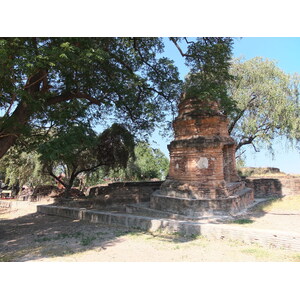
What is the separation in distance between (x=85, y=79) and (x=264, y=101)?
1190 cm

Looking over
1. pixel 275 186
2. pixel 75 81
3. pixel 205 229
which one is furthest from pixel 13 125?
pixel 275 186

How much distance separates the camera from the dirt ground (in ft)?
15.8

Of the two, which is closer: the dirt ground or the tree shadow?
the dirt ground

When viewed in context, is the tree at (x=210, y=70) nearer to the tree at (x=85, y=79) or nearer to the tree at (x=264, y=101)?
the tree at (x=85, y=79)

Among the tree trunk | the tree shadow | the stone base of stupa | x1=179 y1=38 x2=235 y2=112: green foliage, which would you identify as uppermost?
x1=179 y1=38 x2=235 y2=112: green foliage

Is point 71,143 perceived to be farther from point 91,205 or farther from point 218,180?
point 91,205

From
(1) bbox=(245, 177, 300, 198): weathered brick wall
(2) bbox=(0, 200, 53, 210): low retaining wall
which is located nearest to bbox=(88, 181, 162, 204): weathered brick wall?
(2) bbox=(0, 200, 53, 210): low retaining wall

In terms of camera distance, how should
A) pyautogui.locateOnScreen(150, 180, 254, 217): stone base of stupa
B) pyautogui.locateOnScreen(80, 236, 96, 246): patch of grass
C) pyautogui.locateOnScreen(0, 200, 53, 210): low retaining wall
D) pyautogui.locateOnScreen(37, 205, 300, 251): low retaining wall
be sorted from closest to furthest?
1. pyautogui.locateOnScreen(37, 205, 300, 251): low retaining wall
2. pyautogui.locateOnScreen(80, 236, 96, 246): patch of grass
3. pyautogui.locateOnScreen(150, 180, 254, 217): stone base of stupa
4. pyautogui.locateOnScreen(0, 200, 53, 210): low retaining wall

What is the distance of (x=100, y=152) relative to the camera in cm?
1443

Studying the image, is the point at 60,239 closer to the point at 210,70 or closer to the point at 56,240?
the point at 56,240

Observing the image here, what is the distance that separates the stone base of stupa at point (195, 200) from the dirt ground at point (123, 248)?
107 cm

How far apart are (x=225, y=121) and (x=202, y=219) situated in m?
4.40

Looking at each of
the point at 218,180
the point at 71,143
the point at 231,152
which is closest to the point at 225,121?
the point at 231,152

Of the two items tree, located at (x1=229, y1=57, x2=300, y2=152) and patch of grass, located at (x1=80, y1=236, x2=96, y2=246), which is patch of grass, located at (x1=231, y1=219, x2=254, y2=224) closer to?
patch of grass, located at (x1=80, y1=236, x2=96, y2=246)
